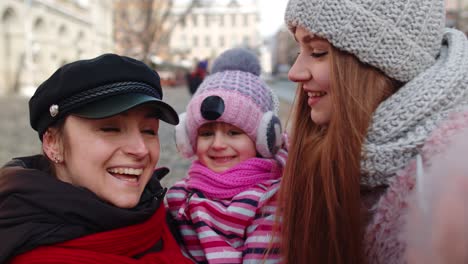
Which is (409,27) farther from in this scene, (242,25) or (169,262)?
(242,25)

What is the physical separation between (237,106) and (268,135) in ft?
0.64

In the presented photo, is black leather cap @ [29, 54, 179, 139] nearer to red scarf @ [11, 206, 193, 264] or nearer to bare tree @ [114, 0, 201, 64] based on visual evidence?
red scarf @ [11, 206, 193, 264]

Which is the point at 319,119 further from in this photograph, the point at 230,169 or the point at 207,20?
the point at 207,20

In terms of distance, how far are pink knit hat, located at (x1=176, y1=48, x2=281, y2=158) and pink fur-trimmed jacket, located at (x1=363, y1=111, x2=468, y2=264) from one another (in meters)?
0.79

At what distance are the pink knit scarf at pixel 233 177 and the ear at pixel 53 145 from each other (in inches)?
25.9

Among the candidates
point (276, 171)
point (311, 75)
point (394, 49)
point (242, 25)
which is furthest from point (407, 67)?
point (242, 25)

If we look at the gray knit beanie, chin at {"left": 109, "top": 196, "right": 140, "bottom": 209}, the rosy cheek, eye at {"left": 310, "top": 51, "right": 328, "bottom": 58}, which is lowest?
chin at {"left": 109, "top": 196, "right": 140, "bottom": 209}

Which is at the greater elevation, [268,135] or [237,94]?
[237,94]

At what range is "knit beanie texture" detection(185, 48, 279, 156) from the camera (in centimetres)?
219

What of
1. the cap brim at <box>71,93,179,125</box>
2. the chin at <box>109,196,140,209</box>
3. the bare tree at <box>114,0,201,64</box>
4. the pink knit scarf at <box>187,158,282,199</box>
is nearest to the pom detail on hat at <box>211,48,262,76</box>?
the pink knit scarf at <box>187,158,282,199</box>

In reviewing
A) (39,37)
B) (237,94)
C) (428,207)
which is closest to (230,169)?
(237,94)

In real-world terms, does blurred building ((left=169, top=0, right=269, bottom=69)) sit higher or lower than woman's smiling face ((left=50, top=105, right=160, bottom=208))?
lower

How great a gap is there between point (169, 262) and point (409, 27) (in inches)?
44.7

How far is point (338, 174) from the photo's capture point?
4.97ft
